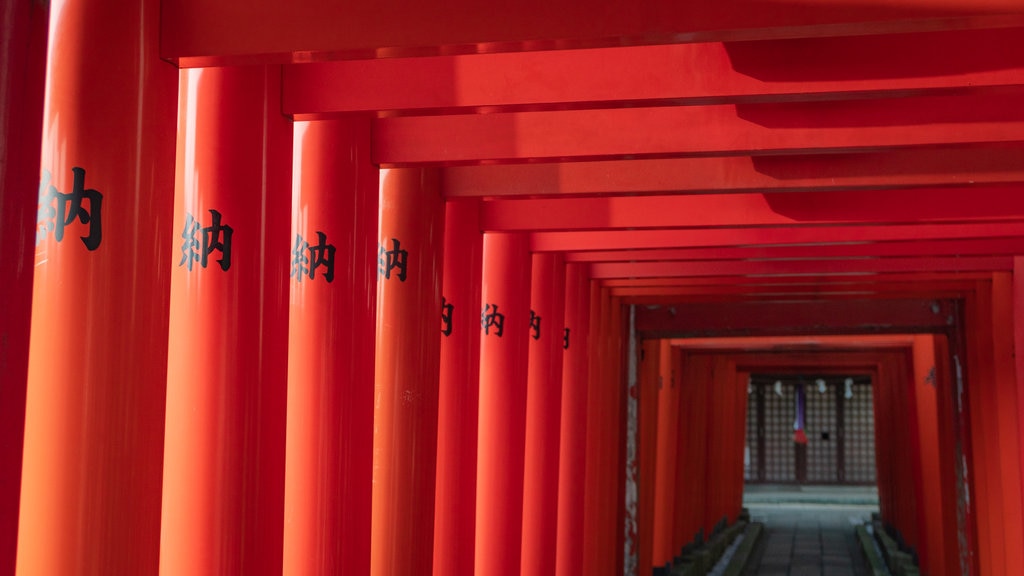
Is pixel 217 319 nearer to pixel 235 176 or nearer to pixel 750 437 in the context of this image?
pixel 235 176

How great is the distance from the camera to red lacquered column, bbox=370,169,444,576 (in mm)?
6328

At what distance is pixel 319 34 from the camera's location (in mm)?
4164

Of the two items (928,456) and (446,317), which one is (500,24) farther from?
(928,456)

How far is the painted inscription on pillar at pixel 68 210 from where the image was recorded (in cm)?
386

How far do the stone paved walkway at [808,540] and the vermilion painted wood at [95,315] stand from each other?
16.5 meters

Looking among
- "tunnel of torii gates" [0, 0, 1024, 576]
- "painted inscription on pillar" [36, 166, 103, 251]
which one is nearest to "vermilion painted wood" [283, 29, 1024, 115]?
"tunnel of torii gates" [0, 0, 1024, 576]

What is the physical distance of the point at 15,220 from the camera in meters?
3.38

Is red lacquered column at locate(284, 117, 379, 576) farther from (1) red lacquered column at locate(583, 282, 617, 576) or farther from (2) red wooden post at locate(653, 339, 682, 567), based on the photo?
(2) red wooden post at locate(653, 339, 682, 567)

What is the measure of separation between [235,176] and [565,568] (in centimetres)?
655

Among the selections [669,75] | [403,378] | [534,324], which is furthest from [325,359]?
[534,324]

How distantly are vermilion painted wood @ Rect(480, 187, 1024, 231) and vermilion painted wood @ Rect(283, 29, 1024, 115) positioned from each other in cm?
290

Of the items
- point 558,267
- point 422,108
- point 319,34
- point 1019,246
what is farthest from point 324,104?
point 1019,246

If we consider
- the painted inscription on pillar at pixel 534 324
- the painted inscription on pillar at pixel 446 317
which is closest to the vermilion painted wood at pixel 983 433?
the painted inscription on pillar at pixel 534 324

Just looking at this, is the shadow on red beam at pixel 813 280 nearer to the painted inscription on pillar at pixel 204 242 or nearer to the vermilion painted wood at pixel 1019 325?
the vermilion painted wood at pixel 1019 325
